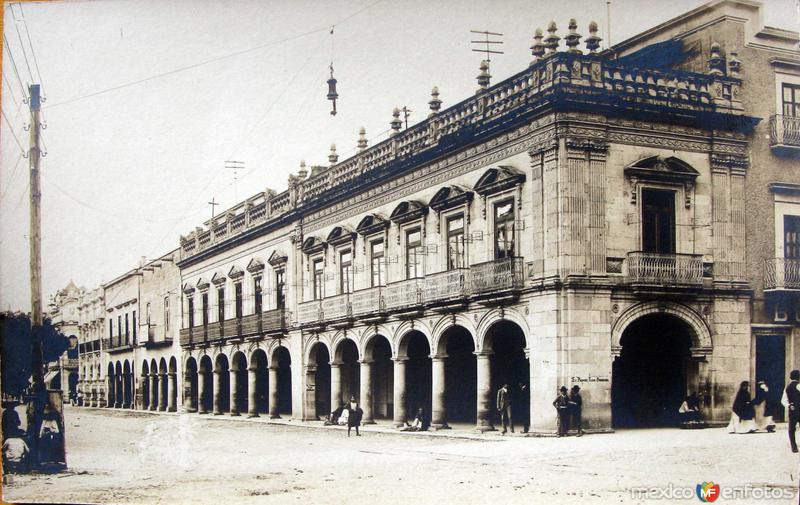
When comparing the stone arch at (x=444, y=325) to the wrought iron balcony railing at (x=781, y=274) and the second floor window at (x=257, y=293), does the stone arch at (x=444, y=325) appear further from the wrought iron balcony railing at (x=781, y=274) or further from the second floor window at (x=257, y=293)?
the second floor window at (x=257, y=293)

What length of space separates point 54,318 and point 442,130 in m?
9.80

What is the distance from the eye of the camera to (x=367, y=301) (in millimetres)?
25844

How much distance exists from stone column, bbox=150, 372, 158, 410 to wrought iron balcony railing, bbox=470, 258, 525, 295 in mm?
Result: 25845

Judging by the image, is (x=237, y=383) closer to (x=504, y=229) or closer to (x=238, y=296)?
(x=238, y=296)

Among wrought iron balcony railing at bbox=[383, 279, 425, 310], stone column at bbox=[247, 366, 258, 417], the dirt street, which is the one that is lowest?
stone column at bbox=[247, 366, 258, 417]

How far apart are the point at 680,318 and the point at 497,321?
3.91m

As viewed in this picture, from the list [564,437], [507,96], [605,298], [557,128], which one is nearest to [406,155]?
[507,96]

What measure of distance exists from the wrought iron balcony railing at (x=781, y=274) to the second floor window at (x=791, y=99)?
7.59ft

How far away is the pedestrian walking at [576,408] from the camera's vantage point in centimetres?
1856

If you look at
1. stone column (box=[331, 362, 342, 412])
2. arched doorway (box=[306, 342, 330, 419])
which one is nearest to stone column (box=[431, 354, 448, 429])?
stone column (box=[331, 362, 342, 412])

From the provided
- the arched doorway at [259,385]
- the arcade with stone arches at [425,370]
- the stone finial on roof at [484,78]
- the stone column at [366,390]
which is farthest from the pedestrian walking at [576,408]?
the arched doorway at [259,385]

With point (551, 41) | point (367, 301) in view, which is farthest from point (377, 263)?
point (551, 41)

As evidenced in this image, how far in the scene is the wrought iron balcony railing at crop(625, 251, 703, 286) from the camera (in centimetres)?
1878

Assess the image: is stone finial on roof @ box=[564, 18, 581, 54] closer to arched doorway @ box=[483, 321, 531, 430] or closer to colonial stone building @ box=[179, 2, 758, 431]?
colonial stone building @ box=[179, 2, 758, 431]
